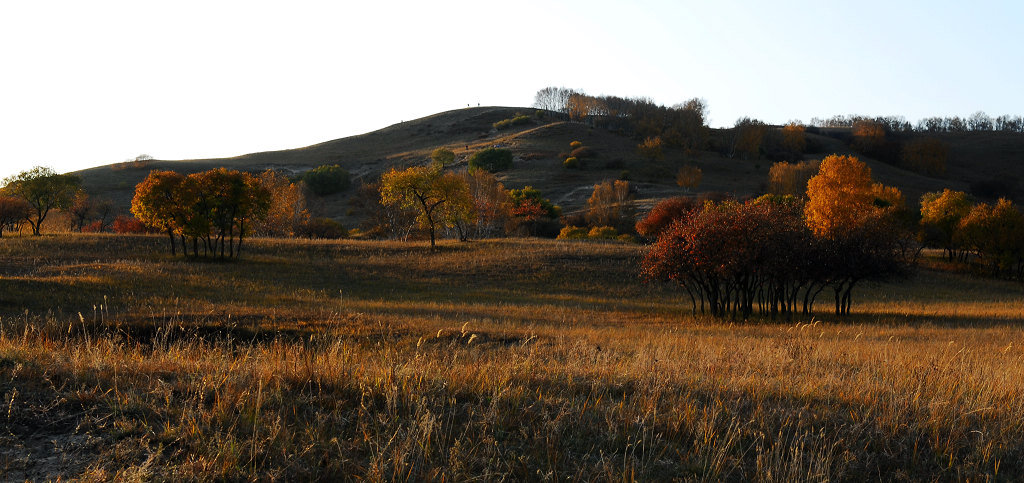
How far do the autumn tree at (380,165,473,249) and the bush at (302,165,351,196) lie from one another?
76599 mm

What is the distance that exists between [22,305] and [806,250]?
35.5 meters

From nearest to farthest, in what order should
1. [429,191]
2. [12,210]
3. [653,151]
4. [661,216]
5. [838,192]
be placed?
1. [429,191]
2. [838,192]
3. [12,210]
4. [661,216]
5. [653,151]

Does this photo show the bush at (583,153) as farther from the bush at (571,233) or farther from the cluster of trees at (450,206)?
the bush at (571,233)

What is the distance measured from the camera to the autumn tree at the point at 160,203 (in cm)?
4659

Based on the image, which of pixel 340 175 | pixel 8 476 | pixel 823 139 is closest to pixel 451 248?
pixel 8 476

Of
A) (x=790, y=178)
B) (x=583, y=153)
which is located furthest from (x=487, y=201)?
(x=583, y=153)

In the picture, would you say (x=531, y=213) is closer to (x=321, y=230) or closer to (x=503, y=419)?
(x=321, y=230)

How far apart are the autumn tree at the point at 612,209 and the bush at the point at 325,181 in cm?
6189

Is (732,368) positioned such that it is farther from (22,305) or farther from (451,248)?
(451,248)

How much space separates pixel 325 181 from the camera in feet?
442

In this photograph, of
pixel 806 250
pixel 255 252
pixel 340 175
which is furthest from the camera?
pixel 340 175

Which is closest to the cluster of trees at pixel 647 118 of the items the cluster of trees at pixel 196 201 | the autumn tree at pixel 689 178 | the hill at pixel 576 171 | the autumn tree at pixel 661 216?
the hill at pixel 576 171

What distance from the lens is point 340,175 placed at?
138m

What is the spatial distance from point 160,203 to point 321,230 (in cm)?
4159
